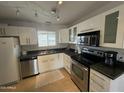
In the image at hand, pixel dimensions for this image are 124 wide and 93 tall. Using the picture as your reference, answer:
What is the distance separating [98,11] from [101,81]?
195cm

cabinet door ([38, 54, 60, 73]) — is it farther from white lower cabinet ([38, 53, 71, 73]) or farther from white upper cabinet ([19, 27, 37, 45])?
white upper cabinet ([19, 27, 37, 45])

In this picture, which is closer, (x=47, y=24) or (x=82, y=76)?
(x=82, y=76)

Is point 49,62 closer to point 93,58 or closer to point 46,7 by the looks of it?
point 93,58

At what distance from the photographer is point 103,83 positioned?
58.1 inches

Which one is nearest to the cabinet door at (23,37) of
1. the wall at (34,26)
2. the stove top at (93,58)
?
the wall at (34,26)

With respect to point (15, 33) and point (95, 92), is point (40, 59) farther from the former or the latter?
point (95, 92)

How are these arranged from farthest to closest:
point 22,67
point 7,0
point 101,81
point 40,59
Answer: point 40,59 < point 22,67 < point 7,0 < point 101,81

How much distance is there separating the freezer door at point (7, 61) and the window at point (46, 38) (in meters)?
1.52

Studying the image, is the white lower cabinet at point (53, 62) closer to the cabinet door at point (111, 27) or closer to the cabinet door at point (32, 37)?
the cabinet door at point (32, 37)

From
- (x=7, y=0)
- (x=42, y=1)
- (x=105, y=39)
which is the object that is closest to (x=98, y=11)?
(x=105, y=39)

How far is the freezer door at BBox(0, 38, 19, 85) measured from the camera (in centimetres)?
257

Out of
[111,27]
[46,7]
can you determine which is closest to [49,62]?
[46,7]

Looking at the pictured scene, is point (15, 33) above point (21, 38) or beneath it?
above

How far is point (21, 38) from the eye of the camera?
10.5ft
